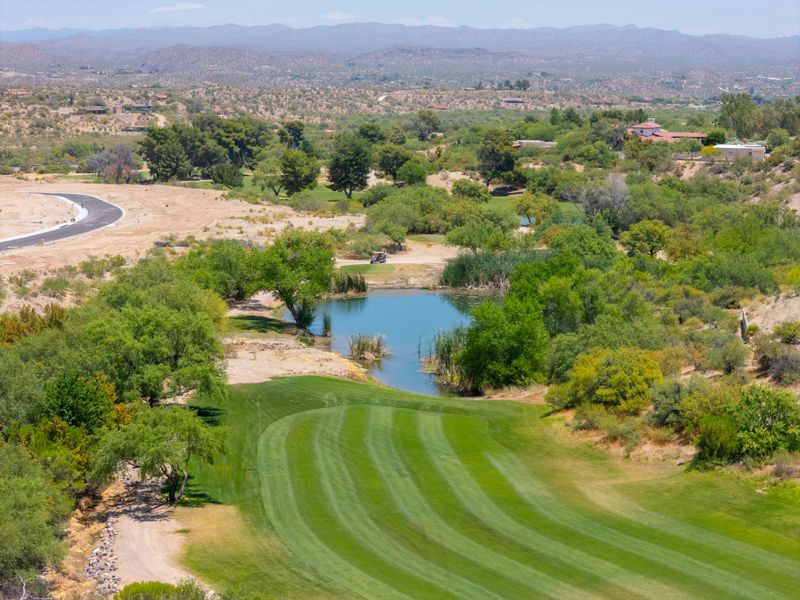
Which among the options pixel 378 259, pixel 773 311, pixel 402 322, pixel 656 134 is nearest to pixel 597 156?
pixel 656 134

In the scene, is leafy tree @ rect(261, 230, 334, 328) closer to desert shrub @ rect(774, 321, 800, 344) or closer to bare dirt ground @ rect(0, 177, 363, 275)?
bare dirt ground @ rect(0, 177, 363, 275)

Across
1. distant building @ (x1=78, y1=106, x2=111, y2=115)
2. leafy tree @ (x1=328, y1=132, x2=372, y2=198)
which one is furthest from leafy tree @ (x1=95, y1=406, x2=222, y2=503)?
distant building @ (x1=78, y1=106, x2=111, y2=115)

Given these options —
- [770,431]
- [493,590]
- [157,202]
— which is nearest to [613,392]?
[770,431]

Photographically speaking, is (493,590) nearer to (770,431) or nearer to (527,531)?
(527,531)

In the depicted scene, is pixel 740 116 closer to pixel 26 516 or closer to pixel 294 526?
pixel 294 526

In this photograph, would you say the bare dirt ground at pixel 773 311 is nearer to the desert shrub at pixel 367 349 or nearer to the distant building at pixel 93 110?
the desert shrub at pixel 367 349

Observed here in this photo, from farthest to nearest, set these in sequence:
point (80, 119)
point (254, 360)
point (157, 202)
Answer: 1. point (80, 119)
2. point (157, 202)
3. point (254, 360)

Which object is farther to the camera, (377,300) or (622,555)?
(377,300)
